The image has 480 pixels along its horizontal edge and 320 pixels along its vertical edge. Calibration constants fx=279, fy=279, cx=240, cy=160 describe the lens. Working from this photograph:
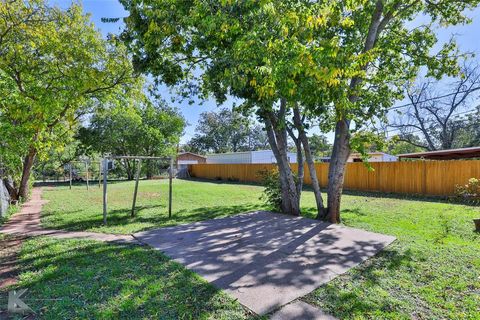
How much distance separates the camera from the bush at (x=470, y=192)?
9.31 meters

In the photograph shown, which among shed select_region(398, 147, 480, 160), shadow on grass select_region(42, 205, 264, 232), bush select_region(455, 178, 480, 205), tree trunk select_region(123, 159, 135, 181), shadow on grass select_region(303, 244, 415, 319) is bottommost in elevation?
shadow on grass select_region(303, 244, 415, 319)

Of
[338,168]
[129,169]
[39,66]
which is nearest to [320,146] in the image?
[129,169]

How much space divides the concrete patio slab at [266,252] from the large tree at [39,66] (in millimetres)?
3247

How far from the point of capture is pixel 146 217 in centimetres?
757

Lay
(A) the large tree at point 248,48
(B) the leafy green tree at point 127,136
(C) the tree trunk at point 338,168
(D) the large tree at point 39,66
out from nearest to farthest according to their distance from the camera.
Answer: (A) the large tree at point 248,48 < (D) the large tree at point 39,66 < (C) the tree trunk at point 338,168 < (B) the leafy green tree at point 127,136

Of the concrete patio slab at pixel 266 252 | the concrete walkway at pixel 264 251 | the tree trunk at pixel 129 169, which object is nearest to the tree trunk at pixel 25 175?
the concrete walkway at pixel 264 251

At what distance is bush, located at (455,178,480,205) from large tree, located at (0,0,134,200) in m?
11.6

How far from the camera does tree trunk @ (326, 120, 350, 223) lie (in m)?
6.47

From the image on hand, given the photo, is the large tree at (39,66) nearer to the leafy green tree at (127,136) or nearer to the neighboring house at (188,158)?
the leafy green tree at (127,136)

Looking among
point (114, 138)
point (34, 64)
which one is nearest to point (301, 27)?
point (34, 64)

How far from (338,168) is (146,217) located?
16.9 ft

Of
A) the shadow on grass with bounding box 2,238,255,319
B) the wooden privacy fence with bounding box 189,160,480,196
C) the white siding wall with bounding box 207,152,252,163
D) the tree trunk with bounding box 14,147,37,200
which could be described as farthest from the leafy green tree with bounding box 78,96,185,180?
the shadow on grass with bounding box 2,238,255,319

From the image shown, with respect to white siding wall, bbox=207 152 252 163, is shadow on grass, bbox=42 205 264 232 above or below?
below
